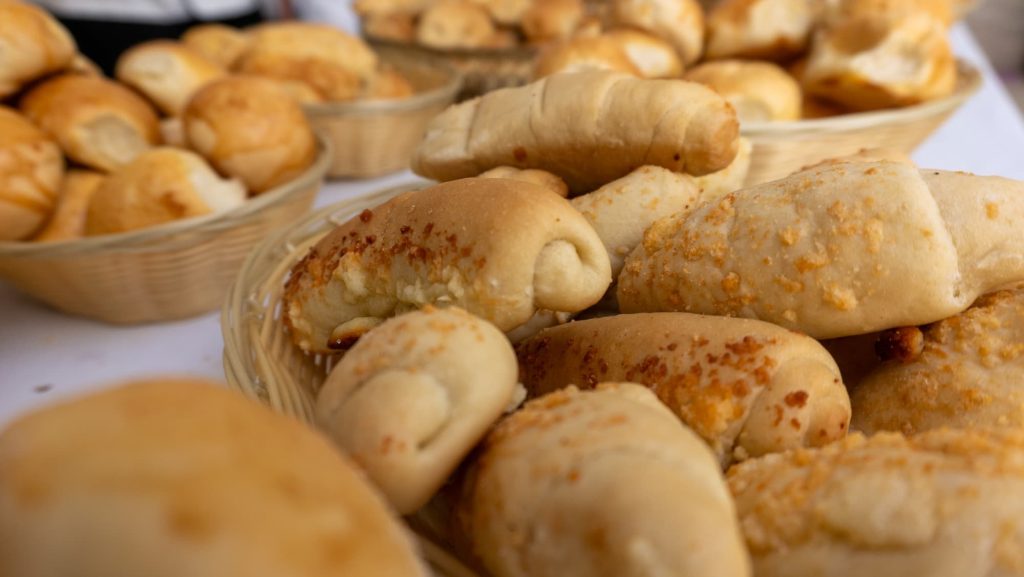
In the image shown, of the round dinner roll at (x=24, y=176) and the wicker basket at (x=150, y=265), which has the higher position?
the round dinner roll at (x=24, y=176)

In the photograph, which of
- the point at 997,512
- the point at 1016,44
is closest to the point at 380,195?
the point at 997,512

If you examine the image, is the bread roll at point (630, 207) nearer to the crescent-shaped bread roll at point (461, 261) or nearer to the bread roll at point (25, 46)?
the crescent-shaped bread roll at point (461, 261)

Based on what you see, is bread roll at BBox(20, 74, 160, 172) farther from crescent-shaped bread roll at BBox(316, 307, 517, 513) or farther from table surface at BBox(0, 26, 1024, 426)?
crescent-shaped bread roll at BBox(316, 307, 517, 513)

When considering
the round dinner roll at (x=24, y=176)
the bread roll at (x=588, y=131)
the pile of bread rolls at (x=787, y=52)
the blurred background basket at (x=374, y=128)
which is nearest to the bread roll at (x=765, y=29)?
the pile of bread rolls at (x=787, y=52)

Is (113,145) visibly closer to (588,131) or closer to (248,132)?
(248,132)

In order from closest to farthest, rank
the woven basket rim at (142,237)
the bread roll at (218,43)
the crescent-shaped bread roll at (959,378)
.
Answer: the crescent-shaped bread roll at (959,378), the woven basket rim at (142,237), the bread roll at (218,43)

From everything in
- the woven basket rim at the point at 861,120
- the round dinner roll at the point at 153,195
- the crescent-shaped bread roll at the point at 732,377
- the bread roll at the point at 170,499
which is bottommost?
the round dinner roll at the point at 153,195

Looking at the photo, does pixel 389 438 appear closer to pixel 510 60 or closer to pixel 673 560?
pixel 673 560
